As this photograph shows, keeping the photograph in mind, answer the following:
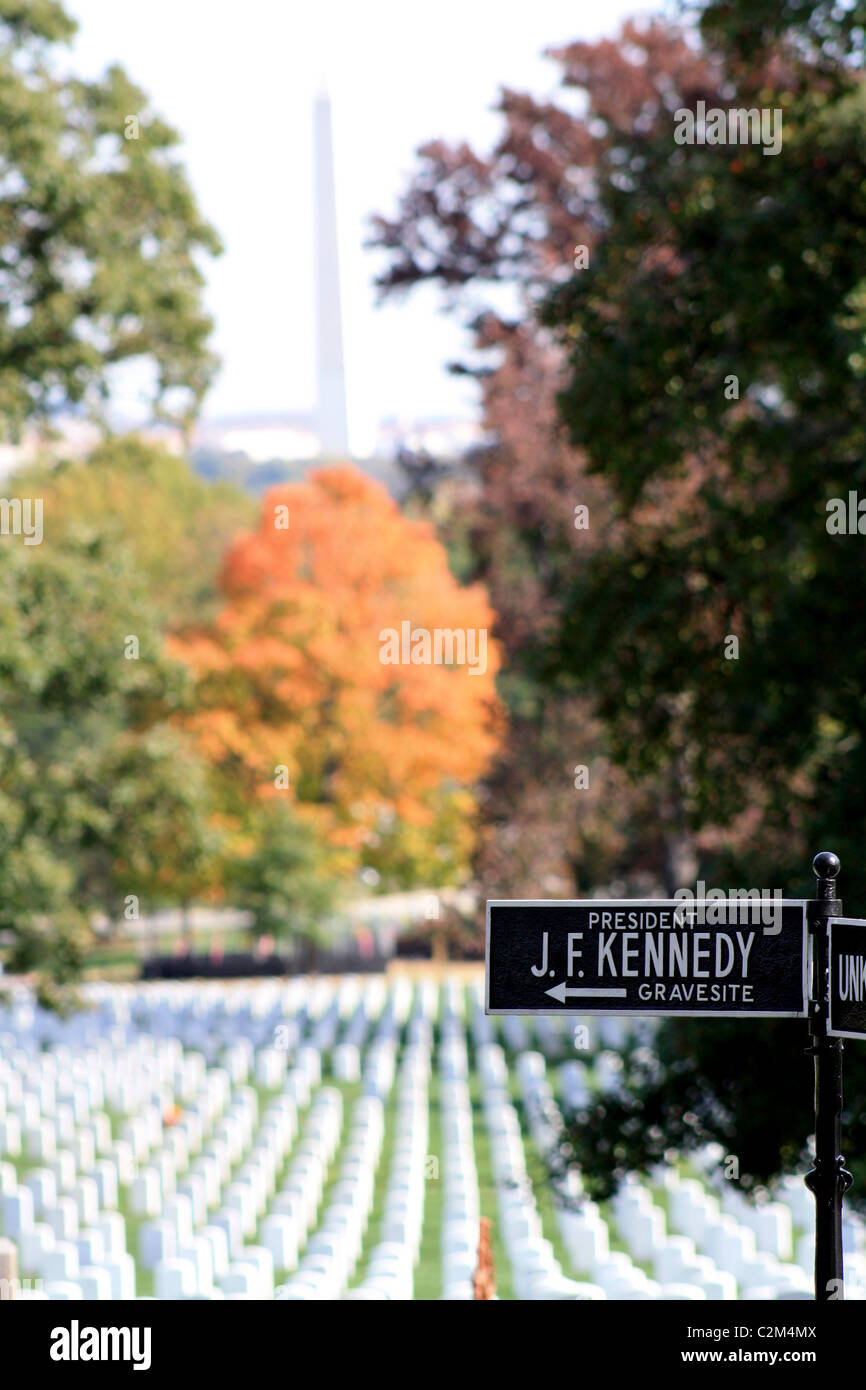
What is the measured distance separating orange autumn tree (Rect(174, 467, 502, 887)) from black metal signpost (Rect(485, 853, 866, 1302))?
3219cm

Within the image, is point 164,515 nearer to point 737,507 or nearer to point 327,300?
point 327,300

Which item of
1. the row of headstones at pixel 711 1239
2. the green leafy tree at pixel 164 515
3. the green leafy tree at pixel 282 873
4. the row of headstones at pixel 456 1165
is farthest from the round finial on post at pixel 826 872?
the green leafy tree at pixel 164 515

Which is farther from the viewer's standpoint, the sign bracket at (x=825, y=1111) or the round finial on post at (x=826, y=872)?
the round finial on post at (x=826, y=872)

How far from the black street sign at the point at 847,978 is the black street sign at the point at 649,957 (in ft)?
0.23

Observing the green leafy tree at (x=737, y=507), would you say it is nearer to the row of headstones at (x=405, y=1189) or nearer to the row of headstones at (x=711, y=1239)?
the row of headstones at (x=405, y=1189)

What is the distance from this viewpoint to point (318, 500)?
122 feet

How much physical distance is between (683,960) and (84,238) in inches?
529

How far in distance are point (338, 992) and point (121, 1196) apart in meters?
16.8

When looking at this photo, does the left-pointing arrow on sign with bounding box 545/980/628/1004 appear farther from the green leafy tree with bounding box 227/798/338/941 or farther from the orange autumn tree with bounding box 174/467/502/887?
the green leafy tree with bounding box 227/798/338/941

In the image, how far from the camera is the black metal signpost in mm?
3316

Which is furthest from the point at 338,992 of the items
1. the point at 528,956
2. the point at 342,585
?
the point at 528,956

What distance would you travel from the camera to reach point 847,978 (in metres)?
3.24

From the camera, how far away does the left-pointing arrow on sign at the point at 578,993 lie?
3426 mm
